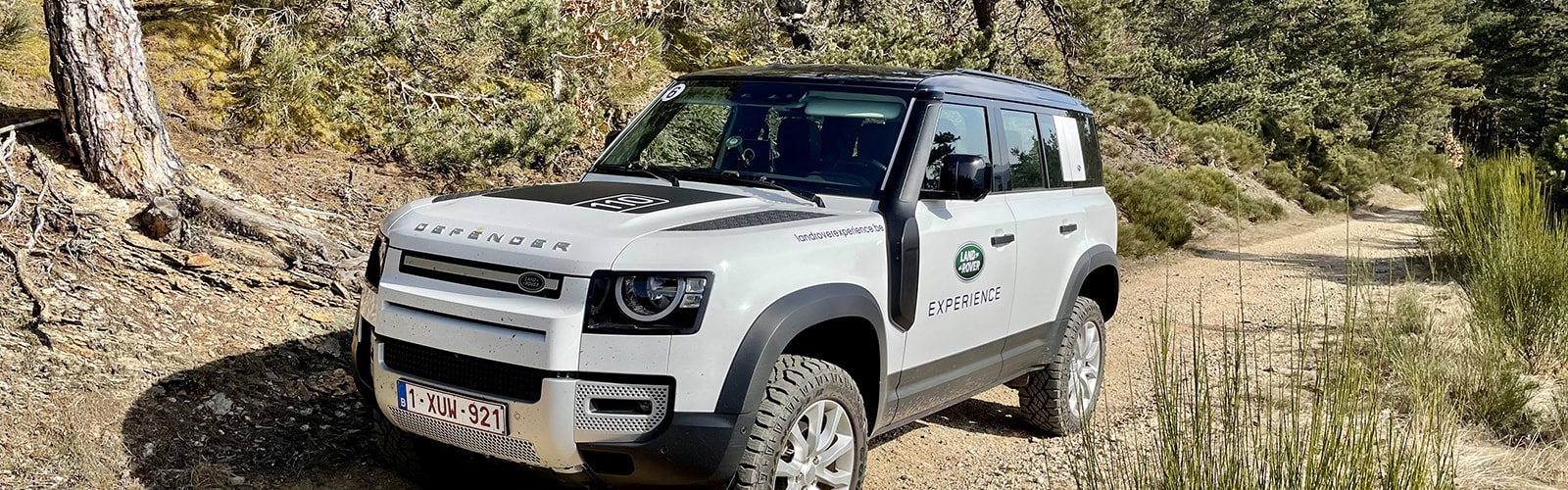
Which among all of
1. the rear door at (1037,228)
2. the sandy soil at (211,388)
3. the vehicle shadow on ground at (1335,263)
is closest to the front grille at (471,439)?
the sandy soil at (211,388)

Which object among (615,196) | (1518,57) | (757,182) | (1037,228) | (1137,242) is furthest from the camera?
(1518,57)

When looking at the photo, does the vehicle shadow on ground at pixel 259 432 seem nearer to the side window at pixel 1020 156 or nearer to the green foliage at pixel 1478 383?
the side window at pixel 1020 156

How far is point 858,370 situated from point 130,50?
5368 millimetres

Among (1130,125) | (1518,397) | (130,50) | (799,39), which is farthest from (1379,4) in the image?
(130,50)

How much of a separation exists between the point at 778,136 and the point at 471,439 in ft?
6.28

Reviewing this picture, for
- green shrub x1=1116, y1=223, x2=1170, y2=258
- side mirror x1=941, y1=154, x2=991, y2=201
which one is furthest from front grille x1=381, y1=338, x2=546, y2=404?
green shrub x1=1116, y1=223, x2=1170, y2=258

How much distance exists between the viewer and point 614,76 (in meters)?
10.8

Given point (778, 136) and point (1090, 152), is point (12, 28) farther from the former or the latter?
point (1090, 152)

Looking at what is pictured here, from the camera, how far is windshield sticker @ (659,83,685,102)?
524 cm

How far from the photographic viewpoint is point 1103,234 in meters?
6.14

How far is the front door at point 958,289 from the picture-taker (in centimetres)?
437

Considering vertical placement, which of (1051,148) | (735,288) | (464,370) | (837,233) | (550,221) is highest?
(1051,148)

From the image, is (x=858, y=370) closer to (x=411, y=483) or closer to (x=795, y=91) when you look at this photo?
(x=795, y=91)

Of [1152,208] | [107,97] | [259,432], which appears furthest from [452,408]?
[1152,208]
